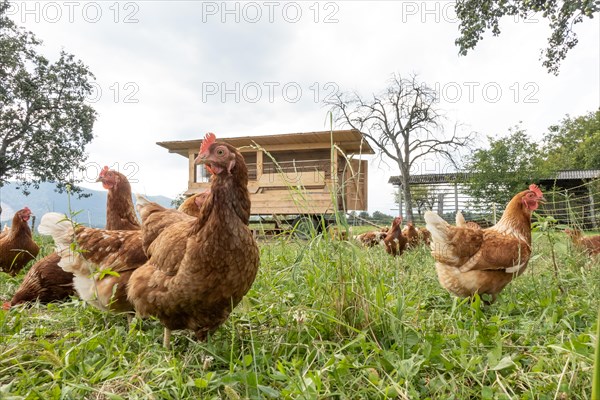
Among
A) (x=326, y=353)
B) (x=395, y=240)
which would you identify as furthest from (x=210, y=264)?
(x=395, y=240)

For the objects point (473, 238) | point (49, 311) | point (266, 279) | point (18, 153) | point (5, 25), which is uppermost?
point (5, 25)

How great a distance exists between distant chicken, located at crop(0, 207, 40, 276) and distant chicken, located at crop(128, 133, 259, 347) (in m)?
3.55

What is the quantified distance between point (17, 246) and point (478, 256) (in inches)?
212

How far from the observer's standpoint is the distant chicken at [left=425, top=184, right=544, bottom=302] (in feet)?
9.57

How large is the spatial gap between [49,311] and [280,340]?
212 cm

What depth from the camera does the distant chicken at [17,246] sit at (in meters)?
4.44

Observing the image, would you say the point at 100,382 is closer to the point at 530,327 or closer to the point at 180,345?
the point at 180,345

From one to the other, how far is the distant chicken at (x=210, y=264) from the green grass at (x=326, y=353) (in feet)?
0.54

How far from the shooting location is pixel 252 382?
4.68ft

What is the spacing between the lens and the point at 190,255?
178 centimetres

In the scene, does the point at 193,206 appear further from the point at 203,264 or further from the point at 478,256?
the point at 478,256

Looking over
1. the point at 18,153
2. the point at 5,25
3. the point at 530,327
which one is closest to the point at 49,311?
the point at 530,327

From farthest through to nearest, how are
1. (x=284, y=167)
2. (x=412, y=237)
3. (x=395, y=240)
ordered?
(x=284, y=167) < (x=412, y=237) < (x=395, y=240)

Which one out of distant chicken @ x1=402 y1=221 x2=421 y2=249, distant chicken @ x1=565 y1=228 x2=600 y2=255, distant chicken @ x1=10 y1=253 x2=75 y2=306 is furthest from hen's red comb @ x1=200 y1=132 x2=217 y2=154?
distant chicken @ x1=402 y1=221 x2=421 y2=249
